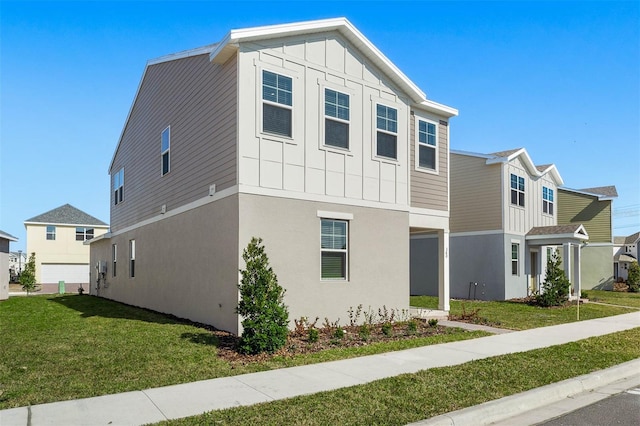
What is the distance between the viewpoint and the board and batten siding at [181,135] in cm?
1126

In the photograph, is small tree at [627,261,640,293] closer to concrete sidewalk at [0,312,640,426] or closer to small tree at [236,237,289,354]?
concrete sidewalk at [0,312,640,426]

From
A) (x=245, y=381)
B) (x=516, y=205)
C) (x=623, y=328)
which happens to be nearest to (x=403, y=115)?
(x=623, y=328)

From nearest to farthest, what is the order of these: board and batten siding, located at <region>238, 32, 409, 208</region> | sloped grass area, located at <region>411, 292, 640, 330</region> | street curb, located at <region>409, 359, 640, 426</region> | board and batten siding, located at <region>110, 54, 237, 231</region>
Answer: street curb, located at <region>409, 359, 640, 426</region> < board and batten siding, located at <region>238, 32, 409, 208</region> < board and batten siding, located at <region>110, 54, 237, 231</region> < sloped grass area, located at <region>411, 292, 640, 330</region>

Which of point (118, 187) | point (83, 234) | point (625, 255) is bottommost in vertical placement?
point (625, 255)

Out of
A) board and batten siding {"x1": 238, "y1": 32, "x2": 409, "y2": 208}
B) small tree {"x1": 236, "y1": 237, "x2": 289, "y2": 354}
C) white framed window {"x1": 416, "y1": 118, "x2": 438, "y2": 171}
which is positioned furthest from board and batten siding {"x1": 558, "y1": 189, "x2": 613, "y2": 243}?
small tree {"x1": 236, "y1": 237, "x2": 289, "y2": 354}

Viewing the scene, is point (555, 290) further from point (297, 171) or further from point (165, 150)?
point (165, 150)

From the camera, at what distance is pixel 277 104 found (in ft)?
36.6

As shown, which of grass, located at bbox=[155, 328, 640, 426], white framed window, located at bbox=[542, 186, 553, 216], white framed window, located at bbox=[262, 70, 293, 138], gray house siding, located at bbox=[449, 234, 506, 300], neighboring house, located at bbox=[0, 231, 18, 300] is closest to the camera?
grass, located at bbox=[155, 328, 640, 426]

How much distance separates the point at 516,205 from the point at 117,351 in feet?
61.7

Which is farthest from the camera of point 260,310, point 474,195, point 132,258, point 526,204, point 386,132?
point 526,204

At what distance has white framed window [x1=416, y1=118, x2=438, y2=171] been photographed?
14.6 meters

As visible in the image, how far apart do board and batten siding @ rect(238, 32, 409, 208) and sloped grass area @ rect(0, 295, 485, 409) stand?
12.3 ft

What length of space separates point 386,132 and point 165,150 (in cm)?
692

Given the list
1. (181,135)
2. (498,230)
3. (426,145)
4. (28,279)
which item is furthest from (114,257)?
(28,279)
